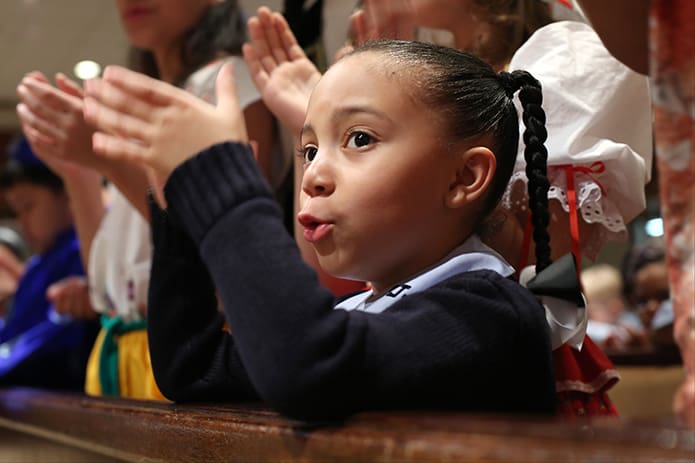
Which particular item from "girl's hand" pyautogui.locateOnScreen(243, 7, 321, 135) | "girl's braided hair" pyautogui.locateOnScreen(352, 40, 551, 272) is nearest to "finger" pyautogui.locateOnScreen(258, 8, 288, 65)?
"girl's hand" pyautogui.locateOnScreen(243, 7, 321, 135)

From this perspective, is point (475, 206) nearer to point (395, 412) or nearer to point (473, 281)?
point (473, 281)

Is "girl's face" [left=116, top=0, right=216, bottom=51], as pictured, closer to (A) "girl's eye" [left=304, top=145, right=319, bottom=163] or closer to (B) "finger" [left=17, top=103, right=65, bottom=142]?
(B) "finger" [left=17, top=103, right=65, bottom=142]

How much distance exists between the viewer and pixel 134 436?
2.29 ft

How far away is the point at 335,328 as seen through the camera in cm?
49

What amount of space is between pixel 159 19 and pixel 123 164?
9.6 inches

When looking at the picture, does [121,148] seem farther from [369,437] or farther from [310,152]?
[369,437]

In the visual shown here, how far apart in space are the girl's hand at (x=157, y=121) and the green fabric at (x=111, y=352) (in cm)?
82

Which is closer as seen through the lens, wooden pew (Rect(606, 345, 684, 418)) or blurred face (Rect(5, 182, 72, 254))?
wooden pew (Rect(606, 345, 684, 418))

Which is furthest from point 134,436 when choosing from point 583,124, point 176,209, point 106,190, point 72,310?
point 106,190

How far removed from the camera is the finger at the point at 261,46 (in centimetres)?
96

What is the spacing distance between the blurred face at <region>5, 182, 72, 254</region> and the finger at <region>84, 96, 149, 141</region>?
147 cm

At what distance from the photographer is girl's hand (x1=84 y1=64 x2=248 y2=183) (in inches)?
22.0

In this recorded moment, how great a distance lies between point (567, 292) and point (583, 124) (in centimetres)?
22

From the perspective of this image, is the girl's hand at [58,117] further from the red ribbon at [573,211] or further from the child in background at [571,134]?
the red ribbon at [573,211]
